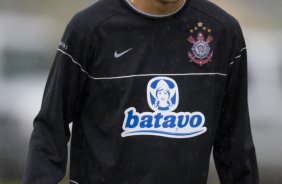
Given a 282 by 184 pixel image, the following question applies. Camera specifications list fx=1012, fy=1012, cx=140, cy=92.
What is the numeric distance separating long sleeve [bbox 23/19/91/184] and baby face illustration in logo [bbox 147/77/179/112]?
290 millimetres

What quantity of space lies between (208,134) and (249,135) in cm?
33

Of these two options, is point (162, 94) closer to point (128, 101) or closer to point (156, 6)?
point (128, 101)

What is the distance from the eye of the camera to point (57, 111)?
4.26 meters

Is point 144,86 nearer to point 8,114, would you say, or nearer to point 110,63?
point 110,63

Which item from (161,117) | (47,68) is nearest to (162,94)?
(161,117)

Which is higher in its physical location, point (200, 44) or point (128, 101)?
point (200, 44)

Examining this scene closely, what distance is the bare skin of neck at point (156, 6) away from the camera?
14.0 feet

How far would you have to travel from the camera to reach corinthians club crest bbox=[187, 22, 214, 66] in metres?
4.37

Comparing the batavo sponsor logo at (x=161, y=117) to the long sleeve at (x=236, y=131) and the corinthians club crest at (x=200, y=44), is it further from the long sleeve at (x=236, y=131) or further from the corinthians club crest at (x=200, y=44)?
the long sleeve at (x=236, y=131)

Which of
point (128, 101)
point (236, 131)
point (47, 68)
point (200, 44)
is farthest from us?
point (47, 68)

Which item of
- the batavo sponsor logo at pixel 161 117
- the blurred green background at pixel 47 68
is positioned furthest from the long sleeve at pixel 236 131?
the blurred green background at pixel 47 68

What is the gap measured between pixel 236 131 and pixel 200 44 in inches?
18.7

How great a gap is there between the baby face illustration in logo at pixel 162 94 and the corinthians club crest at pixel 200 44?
156mm

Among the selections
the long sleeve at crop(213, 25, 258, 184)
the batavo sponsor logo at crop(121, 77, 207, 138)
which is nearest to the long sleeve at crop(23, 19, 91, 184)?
the batavo sponsor logo at crop(121, 77, 207, 138)
